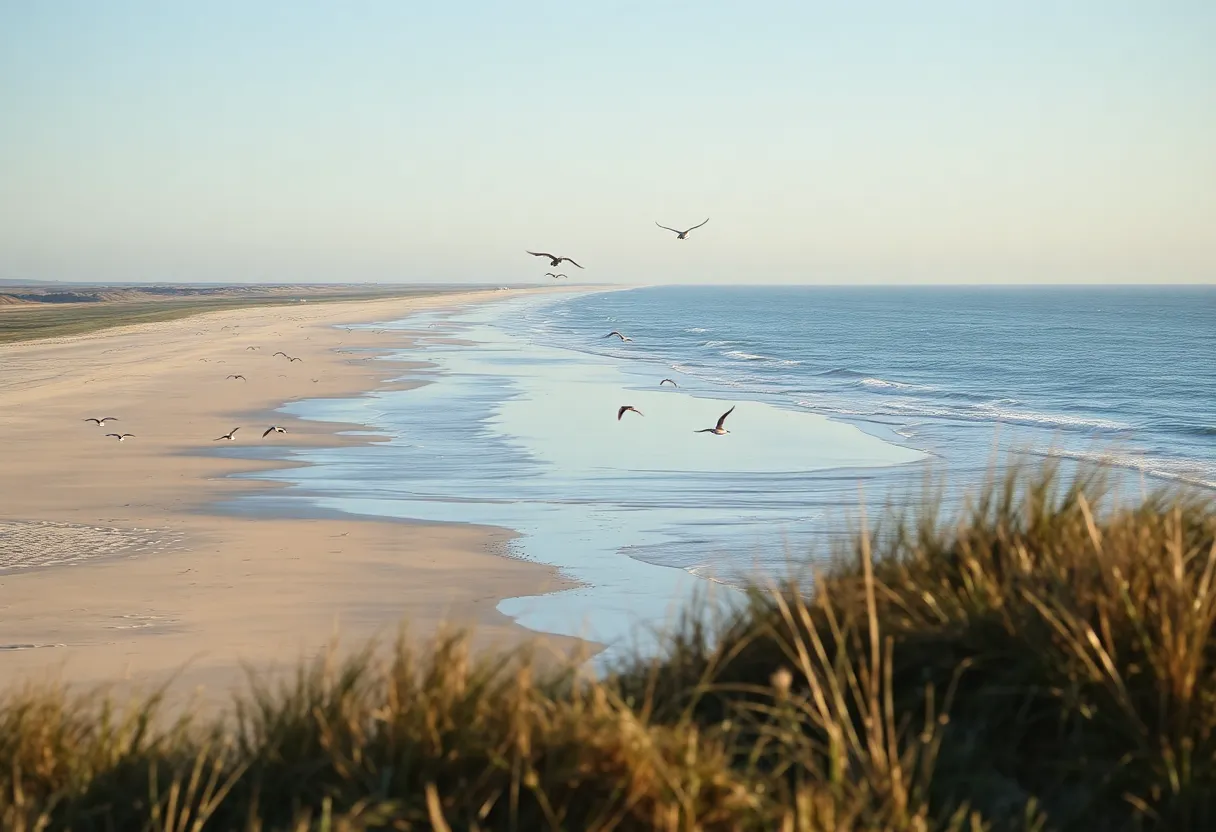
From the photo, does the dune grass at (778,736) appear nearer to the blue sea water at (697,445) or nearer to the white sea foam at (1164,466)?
the blue sea water at (697,445)

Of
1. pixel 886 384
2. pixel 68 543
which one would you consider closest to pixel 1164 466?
pixel 68 543

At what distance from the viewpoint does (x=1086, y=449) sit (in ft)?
77.7

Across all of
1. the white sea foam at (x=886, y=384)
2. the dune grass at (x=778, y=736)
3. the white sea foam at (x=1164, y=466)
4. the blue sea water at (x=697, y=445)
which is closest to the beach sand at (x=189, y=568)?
the dune grass at (x=778, y=736)

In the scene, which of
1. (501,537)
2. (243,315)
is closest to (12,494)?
(501,537)

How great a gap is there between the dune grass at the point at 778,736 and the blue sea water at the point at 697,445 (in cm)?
60

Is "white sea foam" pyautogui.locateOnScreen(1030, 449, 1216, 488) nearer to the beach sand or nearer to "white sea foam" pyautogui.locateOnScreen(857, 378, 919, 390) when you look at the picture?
the beach sand

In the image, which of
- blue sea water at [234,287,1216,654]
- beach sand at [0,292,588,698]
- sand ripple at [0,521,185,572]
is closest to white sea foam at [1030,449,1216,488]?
blue sea water at [234,287,1216,654]

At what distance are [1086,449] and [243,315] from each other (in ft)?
244

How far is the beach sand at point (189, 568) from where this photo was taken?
9.05 m

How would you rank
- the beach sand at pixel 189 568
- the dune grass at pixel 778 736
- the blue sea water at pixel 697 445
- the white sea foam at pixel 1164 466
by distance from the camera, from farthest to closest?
1. the white sea foam at pixel 1164 466
2. the blue sea water at pixel 697 445
3. the beach sand at pixel 189 568
4. the dune grass at pixel 778 736

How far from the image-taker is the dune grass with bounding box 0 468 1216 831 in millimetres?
3557

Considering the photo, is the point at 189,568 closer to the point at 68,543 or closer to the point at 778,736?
the point at 68,543

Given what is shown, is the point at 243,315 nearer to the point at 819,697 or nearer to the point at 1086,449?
the point at 1086,449

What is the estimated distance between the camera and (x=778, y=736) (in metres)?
3.94
